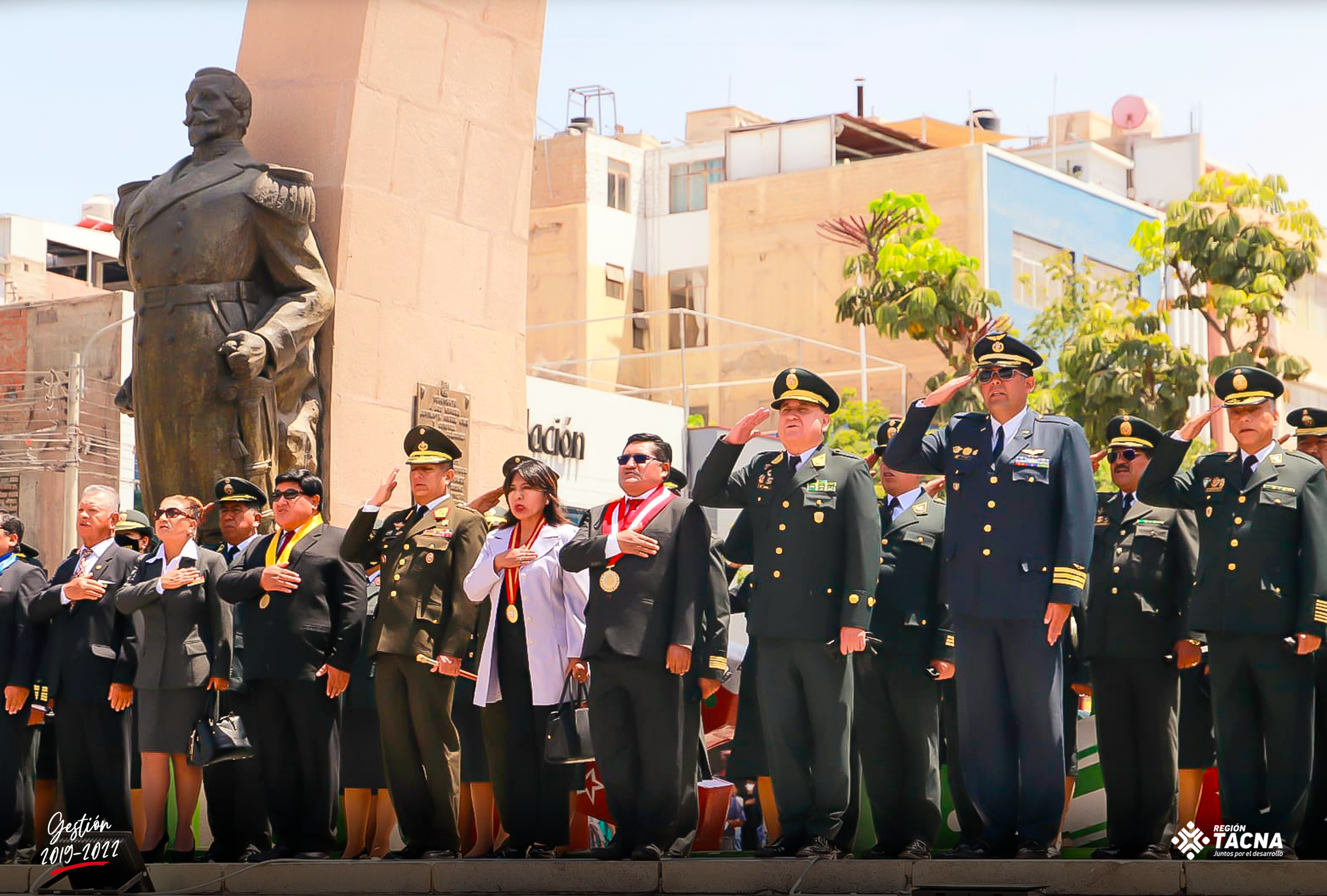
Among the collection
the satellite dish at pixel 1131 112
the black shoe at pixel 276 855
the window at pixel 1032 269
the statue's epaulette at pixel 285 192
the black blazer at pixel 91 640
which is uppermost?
the satellite dish at pixel 1131 112

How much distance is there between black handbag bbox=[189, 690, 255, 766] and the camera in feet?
27.0

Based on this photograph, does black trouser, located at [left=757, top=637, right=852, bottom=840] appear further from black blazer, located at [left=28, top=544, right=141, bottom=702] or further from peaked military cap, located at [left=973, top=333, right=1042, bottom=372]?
black blazer, located at [left=28, top=544, right=141, bottom=702]

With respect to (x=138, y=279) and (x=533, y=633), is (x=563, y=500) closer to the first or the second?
(x=138, y=279)

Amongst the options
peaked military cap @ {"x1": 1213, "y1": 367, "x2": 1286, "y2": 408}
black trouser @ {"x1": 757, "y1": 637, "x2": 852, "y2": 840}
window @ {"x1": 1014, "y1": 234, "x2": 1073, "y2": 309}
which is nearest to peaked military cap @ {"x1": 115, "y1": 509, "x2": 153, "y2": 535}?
black trouser @ {"x1": 757, "y1": 637, "x2": 852, "y2": 840}

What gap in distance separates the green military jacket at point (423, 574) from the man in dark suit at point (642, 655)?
0.68 meters

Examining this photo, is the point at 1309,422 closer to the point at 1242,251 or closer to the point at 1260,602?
the point at 1260,602

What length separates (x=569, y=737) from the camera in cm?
779

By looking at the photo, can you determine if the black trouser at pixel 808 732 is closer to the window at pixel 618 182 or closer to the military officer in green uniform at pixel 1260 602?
the military officer in green uniform at pixel 1260 602

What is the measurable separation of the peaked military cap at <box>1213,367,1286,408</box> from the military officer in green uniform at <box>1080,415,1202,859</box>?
307 millimetres

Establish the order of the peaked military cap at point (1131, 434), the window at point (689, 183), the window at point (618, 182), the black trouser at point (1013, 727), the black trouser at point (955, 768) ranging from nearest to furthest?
the black trouser at point (1013, 727) < the black trouser at point (955, 768) < the peaked military cap at point (1131, 434) < the window at point (689, 183) < the window at point (618, 182)

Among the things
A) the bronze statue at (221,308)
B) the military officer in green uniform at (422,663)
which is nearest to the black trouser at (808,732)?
the military officer in green uniform at (422,663)

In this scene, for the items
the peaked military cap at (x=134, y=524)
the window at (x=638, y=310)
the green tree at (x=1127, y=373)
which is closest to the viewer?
the peaked military cap at (x=134, y=524)

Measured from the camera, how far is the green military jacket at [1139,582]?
7.57 meters

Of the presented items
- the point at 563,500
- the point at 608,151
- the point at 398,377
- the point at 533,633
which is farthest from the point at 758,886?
the point at 608,151
